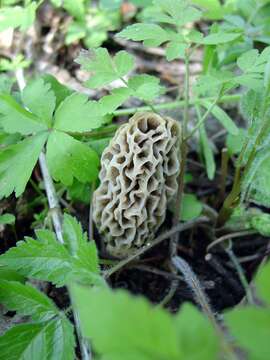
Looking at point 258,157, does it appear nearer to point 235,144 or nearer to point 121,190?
point 235,144

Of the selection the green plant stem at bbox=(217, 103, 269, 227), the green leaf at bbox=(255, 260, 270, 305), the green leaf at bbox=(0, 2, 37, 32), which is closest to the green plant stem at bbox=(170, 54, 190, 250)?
the green plant stem at bbox=(217, 103, 269, 227)

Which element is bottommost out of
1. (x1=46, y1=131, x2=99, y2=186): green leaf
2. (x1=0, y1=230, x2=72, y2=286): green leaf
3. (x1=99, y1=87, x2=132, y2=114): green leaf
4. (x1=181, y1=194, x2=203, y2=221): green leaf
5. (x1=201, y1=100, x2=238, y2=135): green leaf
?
(x1=181, y1=194, x2=203, y2=221): green leaf

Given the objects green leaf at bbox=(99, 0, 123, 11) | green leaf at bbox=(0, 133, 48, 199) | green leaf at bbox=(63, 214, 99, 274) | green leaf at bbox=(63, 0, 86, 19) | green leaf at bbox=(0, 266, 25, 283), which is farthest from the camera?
green leaf at bbox=(63, 0, 86, 19)

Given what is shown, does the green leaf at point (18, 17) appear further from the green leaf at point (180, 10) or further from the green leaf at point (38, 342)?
the green leaf at point (38, 342)

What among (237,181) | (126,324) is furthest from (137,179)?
(126,324)

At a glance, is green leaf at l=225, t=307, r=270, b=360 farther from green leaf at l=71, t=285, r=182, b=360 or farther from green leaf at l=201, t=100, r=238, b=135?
green leaf at l=201, t=100, r=238, b=135

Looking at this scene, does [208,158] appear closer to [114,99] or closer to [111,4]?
[114,99]
